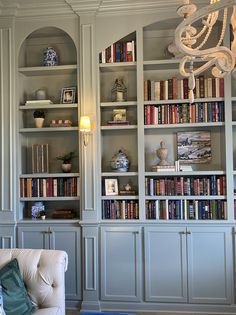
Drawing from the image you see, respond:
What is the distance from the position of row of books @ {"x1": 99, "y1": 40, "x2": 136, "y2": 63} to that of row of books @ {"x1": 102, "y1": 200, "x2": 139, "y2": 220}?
1.50 meters

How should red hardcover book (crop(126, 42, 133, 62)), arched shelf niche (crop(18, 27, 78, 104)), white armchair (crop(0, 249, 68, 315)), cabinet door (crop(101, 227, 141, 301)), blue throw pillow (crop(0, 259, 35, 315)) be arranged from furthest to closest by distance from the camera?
1. arched shelf niche (crop(18, 27, 78, 104))
2. red hardcover book (crop(126, 42, 133, 62))
3. cabinet door (crop(101, 227, 141, 301))
4. white armchair (crop(0, 249, 68, 315))
5. blue throw pillow (crop(0, 259, 35, 315))

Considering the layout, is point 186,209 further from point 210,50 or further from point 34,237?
point 210,50

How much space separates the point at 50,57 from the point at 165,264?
100 inches

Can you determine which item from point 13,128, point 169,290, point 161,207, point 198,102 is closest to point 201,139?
point 198,102

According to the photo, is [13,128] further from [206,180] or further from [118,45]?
[206,180]

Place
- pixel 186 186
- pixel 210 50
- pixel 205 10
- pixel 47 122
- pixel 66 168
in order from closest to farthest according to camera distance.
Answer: pixel 205 10
pixel 210 50
pixel 186 186
pixel 66 168
pixel 47 122

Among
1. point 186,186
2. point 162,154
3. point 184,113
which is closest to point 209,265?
point 186,186

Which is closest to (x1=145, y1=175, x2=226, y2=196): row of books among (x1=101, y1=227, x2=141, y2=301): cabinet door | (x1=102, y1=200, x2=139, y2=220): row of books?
(x1=102, y1=200, x2=139, y2=220): row of books

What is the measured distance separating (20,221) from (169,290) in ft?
5.63

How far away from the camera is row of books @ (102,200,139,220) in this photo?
334 cm

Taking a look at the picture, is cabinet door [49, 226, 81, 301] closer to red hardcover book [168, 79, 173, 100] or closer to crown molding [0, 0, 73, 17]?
red hardcover book [168, 79, 173, 100]

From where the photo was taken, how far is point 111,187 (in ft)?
11.3

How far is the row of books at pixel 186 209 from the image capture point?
3.23 metres

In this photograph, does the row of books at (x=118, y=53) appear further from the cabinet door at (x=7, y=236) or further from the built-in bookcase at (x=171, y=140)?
the cabinet door at (x=7, y=236)
